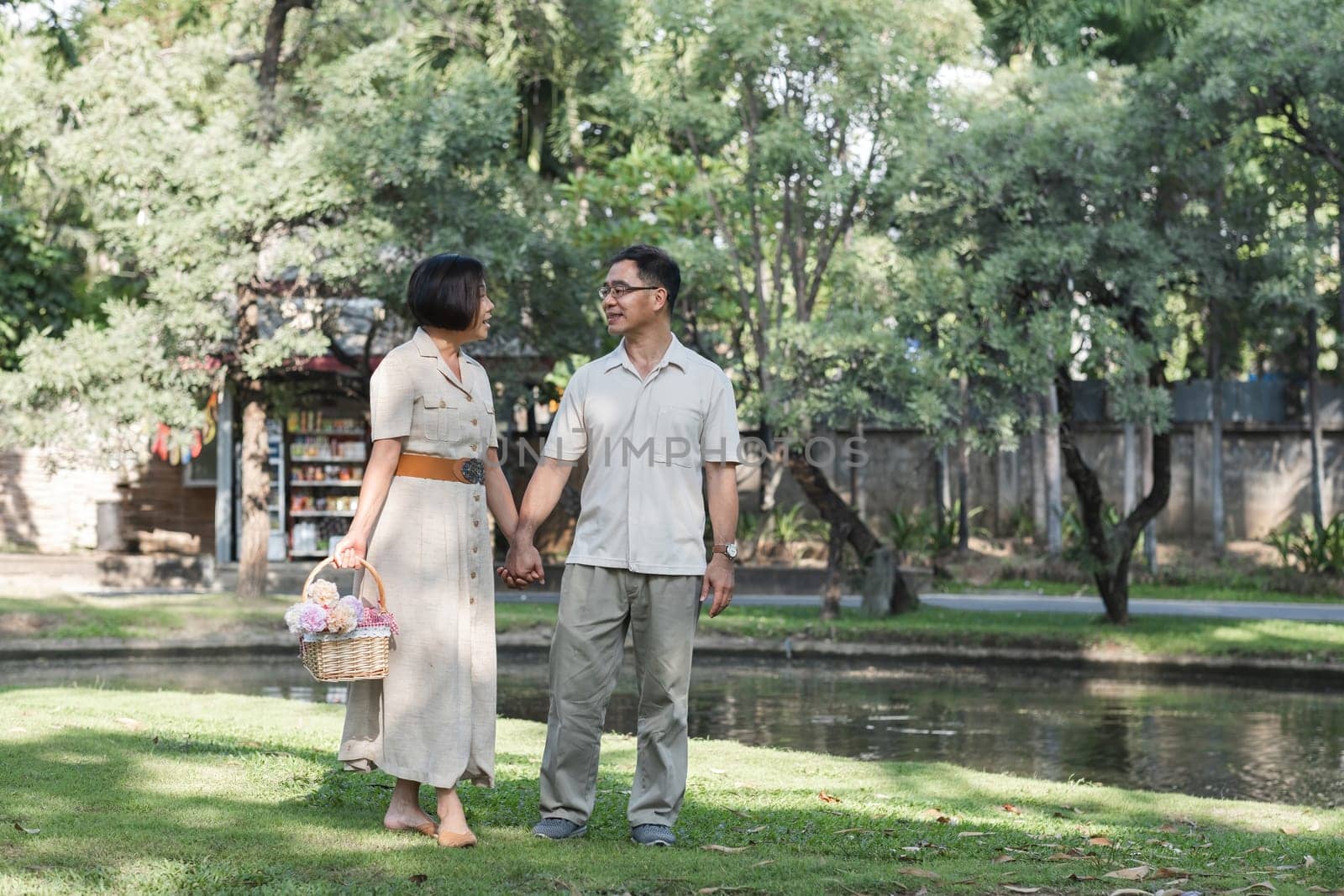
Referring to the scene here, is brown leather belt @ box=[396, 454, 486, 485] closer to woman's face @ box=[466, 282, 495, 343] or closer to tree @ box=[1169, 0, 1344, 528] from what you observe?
woman's face @ box=[466, 282, 495, 343]

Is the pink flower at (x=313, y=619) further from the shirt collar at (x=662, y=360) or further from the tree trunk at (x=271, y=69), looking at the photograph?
the tree trunk at (x=271, y=69)

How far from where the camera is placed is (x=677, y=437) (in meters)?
5.51

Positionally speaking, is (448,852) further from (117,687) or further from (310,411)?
(310,411)

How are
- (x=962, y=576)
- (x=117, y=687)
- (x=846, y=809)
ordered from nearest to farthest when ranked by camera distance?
(x=846, y=809) < (x=117, y=687) < (x=962, y=576)

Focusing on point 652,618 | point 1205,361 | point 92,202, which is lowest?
point 652,618

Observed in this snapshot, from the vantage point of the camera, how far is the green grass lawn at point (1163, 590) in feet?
69.7

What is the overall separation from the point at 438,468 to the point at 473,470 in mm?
135

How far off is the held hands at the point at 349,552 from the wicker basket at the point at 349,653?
0.07 meters

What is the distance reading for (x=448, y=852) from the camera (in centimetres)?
495

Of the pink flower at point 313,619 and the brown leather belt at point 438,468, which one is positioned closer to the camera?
the pink flower at point 313,619

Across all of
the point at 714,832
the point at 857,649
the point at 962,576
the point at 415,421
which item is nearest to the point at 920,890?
the point at 714,832

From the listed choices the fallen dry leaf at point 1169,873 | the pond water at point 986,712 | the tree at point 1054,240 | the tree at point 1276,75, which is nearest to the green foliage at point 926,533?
the tree at point 1054,240

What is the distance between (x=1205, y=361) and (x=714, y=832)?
24617 millimetres

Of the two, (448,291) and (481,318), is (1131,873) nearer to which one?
(481,318)
